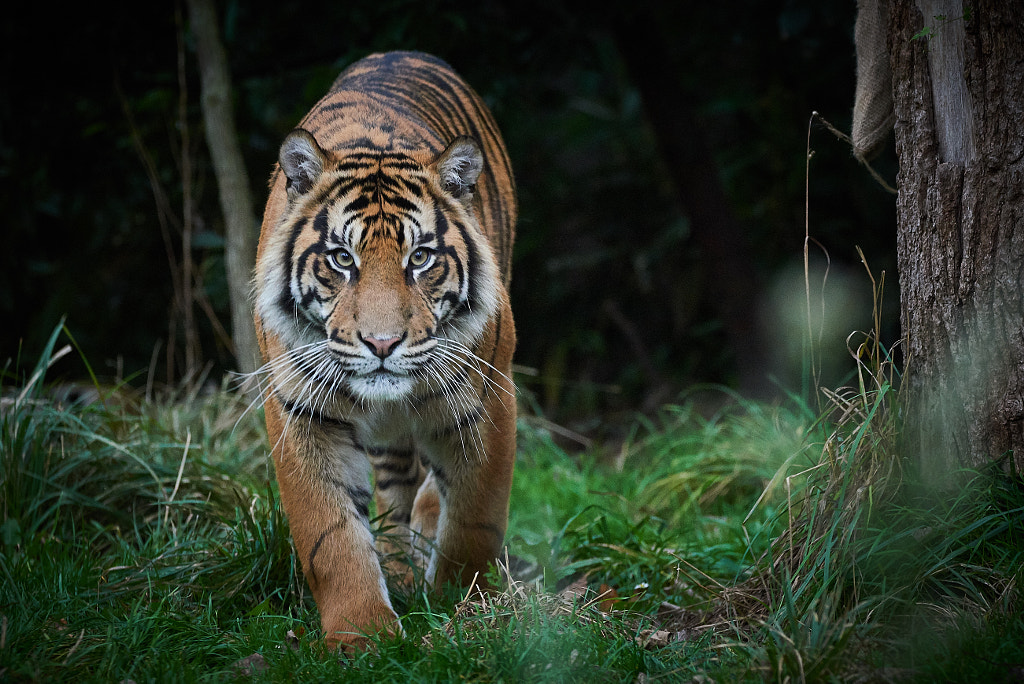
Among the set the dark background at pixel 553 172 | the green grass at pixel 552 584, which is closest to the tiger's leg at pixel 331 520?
the green grass at pixel 552 584

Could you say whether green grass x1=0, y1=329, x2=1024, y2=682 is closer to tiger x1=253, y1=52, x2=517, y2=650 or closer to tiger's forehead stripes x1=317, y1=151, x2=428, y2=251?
tiger x1=253, y1=52, x2=517, y2=650

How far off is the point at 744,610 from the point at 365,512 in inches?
50.9

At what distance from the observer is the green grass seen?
7.63 ft

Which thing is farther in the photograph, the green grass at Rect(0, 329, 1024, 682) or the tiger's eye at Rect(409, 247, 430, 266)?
the tiger's eye at Rect(409, 247, 430, 266)

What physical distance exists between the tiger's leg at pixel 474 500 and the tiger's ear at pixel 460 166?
737 millimetres

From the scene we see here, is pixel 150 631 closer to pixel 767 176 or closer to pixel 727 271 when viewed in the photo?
pixel 727 271

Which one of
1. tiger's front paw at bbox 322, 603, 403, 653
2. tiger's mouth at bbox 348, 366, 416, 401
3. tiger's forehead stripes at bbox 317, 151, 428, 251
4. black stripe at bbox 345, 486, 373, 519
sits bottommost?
tiger's front paw at bbox 322, 603, 403, 653

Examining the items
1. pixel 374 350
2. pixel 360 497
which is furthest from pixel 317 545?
pixel 374 350

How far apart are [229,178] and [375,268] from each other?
2639mm

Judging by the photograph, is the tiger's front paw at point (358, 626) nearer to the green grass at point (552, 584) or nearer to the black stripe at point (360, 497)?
the green grass at point (552, 584)

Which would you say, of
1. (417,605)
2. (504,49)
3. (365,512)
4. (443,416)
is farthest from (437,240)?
(504,49)

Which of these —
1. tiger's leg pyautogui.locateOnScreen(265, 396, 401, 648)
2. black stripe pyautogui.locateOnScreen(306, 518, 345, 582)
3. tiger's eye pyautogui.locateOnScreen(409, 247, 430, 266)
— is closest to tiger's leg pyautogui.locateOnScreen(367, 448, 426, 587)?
tiger's leg pyautogui.locateOnScreen(265, 396, 401, 648)

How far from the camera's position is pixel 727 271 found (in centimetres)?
675

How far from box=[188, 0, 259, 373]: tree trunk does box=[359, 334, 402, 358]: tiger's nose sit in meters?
2.41
